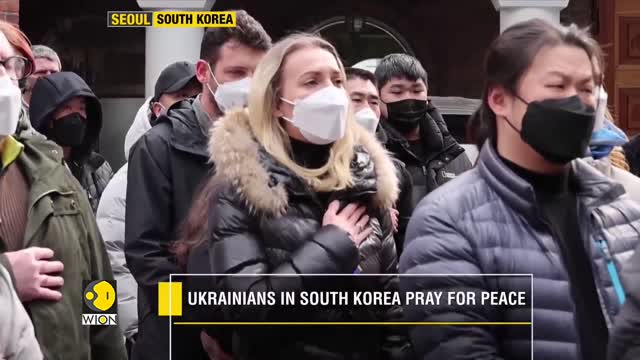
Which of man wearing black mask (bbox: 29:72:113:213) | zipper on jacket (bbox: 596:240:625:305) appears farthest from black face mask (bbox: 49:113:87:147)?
zipper on jacket (bbox: 596:240:625:305)

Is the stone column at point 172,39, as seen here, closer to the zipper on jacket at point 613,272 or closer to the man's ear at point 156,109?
the man's ear at point 156,109

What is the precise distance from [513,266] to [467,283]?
0.05 meters

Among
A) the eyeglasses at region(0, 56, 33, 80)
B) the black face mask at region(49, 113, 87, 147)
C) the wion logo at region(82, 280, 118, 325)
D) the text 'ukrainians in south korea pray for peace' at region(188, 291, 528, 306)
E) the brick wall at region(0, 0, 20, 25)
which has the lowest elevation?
the wion logo at region(82, 280, 118, 325)

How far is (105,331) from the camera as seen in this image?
1.57 m

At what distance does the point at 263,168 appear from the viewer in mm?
1392

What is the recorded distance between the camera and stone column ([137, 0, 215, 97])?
80.2 inches

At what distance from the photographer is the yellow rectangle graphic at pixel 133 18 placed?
195cm

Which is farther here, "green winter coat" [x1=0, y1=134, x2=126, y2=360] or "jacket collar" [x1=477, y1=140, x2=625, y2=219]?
"green winter coat" [x1=0, y1=134, x2=126, y2=360]

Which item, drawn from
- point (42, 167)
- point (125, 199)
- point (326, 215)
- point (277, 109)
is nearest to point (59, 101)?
point (125, 199)

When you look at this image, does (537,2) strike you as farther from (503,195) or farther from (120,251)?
(503,195)

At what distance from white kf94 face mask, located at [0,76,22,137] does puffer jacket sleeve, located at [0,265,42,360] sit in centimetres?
22

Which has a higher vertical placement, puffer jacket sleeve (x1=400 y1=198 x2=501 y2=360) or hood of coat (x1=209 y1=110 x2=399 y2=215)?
hood of coat (x1=209 y1=110 x2=399 y2=215)

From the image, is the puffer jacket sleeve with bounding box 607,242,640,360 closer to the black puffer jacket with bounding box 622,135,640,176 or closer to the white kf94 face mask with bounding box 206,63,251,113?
the white kf94 face mask with bounding box 206,63,251,113

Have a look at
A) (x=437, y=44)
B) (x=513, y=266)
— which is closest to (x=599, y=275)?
(x=513, y=266)
